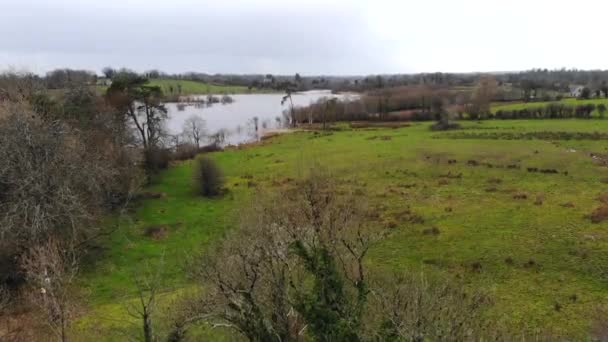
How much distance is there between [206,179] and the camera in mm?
39031

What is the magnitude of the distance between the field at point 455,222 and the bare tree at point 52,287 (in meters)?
1.76

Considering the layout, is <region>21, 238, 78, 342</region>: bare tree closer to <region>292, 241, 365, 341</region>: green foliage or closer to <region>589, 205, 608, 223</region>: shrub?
<region>292, 241, 365, 341</region>: green foliage

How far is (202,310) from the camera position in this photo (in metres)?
16.3

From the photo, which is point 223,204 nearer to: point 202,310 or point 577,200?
point 202,310

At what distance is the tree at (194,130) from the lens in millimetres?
77562

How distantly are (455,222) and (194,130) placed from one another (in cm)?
5734

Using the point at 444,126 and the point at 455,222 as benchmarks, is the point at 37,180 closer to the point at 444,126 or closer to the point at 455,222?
the point at 455,222

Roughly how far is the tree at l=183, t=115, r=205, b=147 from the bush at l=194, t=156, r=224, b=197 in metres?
36.9

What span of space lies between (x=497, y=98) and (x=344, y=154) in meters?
69.5

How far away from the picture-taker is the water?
89938mm

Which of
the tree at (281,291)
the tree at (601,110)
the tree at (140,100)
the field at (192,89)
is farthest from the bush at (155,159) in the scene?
the field at (192,89)

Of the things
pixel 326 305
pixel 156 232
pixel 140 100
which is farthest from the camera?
pixel 140 100

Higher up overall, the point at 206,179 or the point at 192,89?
the point at 192,89

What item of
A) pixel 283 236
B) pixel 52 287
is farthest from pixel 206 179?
pixel 283 236
